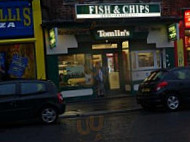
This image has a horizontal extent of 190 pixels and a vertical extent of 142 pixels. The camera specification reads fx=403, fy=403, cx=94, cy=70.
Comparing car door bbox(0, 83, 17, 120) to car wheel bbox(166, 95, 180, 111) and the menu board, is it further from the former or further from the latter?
the menu board

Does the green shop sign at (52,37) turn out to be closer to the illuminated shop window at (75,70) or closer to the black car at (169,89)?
the illuminated shop window at (75,70)

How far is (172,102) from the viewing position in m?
14.2

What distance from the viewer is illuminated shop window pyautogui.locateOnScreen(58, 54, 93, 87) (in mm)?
19250

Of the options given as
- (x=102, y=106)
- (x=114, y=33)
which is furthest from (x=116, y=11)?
(x=102, y=106)

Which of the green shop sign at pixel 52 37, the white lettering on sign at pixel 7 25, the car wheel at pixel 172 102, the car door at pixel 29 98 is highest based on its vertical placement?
the white lettering on sign at pixel 7 25

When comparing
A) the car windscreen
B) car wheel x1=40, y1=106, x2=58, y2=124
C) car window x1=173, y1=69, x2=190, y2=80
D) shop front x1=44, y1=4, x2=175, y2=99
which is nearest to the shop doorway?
shop front x1=44, y1=4, x2=175, y2=99

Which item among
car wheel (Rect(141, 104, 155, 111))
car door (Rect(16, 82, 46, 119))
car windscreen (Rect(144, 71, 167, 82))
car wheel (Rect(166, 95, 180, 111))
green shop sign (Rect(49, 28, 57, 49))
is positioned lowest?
car wheel (Rect(141, 104, 155, 111))

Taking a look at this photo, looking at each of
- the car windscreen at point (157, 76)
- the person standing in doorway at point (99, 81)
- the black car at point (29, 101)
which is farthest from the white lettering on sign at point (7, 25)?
the car windscreen at point (157, 76)

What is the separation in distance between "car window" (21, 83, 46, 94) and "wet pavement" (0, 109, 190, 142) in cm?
108

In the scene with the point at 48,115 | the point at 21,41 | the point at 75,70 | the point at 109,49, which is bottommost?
the point at 48,115

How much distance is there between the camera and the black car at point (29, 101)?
12211 mm

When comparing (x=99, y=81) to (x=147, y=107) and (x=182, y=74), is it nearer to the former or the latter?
(x=147, y=107)

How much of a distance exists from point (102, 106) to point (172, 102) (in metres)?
3.64

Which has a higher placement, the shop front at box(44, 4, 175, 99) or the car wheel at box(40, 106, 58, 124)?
the shop front at box(44, 4, 175, 99)
